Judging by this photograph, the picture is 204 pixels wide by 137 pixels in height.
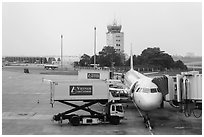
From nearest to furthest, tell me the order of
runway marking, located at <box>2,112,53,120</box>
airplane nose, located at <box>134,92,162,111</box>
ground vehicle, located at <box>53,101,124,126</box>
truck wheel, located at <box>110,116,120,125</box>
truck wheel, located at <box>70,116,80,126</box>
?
airplane nose, located at <box>134,92,162,111</box> < truck wheel, located at <box>70,116,80,126</box> < ground vehicle, located at <box>53,101,124,126</box> < truck wheel, located at <box>110,116,120,125</box> < runway marking, located at <box>2,112,53,120</box>

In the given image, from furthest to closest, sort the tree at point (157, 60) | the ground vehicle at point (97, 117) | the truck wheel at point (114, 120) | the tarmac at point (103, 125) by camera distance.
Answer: the tree at point (157, 60) → the truck wheel at point (114, 120) → the ground vehicle at point (97, 117) → the tarmac at point (103, 125)

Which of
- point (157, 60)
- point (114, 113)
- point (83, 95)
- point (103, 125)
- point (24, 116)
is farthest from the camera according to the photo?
point (157, 60)

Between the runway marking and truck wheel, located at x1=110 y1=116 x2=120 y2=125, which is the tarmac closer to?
the runway marking

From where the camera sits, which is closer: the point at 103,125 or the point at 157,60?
the point at 103,125

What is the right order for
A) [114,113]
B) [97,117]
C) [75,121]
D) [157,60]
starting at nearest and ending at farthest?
[75,121], [97,117], [114,113], [157,60]

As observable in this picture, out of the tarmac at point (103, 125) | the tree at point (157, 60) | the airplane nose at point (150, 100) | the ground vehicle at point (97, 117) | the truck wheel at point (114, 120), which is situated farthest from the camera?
the tree at point (157, 60)

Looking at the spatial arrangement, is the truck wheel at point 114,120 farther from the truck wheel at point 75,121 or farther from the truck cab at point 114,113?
the truck wheel at point 75,121

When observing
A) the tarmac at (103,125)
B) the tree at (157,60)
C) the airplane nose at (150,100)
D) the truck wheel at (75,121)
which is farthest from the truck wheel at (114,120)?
the tree at (157,60)

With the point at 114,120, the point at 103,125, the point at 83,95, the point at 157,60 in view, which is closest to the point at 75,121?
the point at 83,95

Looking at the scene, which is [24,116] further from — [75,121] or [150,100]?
[150,100]

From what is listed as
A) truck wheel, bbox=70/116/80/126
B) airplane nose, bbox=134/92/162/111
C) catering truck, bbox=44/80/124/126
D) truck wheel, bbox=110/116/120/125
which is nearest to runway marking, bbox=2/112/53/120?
catering truck, bbox=44/80/124/126

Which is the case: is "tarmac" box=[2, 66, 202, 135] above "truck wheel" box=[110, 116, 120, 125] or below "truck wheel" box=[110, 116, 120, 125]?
below

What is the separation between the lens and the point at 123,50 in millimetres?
194500

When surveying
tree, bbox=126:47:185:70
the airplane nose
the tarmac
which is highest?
tree, bbox=126:47:185:70
